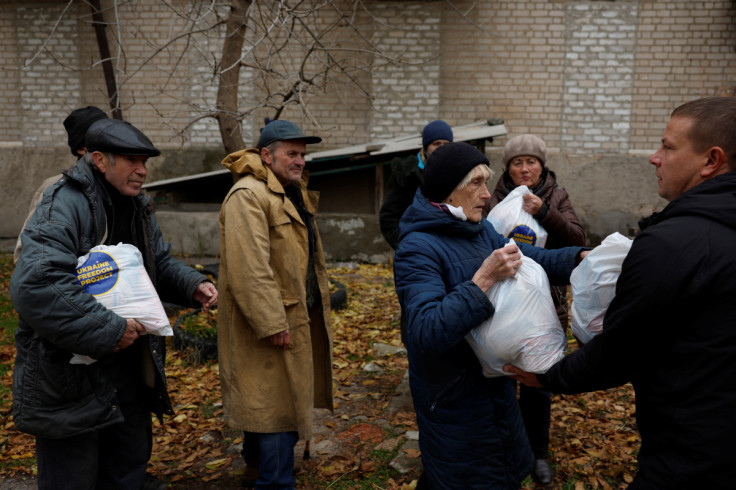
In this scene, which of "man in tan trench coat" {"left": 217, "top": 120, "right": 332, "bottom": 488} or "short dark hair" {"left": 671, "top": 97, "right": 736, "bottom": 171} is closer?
"short dark hair" {"left": 671, "top": 97, "right": 736, "bottom": 171}

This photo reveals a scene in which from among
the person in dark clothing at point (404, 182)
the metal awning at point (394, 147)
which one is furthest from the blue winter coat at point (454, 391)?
the metal awning at point (394, 147)

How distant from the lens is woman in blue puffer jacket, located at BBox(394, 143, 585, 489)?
2168 mm

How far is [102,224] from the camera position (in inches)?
97.0

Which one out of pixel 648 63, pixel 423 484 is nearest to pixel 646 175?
pixel 648 63

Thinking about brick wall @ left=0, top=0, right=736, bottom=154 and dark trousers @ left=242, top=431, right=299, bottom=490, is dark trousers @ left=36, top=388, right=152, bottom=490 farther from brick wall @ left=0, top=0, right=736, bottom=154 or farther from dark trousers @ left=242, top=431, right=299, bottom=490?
brick wall @ left=0, top=0, right=736, bottom=154

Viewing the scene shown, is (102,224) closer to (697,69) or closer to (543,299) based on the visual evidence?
(543,299)

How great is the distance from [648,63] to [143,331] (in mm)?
9581

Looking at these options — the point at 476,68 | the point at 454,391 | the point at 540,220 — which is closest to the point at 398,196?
the point at 540,220

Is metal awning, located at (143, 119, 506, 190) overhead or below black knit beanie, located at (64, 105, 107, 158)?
overhead

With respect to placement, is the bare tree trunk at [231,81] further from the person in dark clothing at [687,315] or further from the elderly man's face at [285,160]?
the person in dark clothing at [687,315]

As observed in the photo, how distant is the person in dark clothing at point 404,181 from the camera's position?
13.7 feet

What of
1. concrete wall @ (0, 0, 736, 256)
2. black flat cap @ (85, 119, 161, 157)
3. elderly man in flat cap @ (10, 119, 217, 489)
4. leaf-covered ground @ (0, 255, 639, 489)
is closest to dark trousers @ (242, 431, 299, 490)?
leaf-covered ground @ (0, 255, 639, 489)

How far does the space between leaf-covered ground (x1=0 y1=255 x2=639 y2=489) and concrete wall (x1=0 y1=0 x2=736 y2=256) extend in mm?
4312

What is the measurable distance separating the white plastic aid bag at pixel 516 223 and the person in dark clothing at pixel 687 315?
133cm
